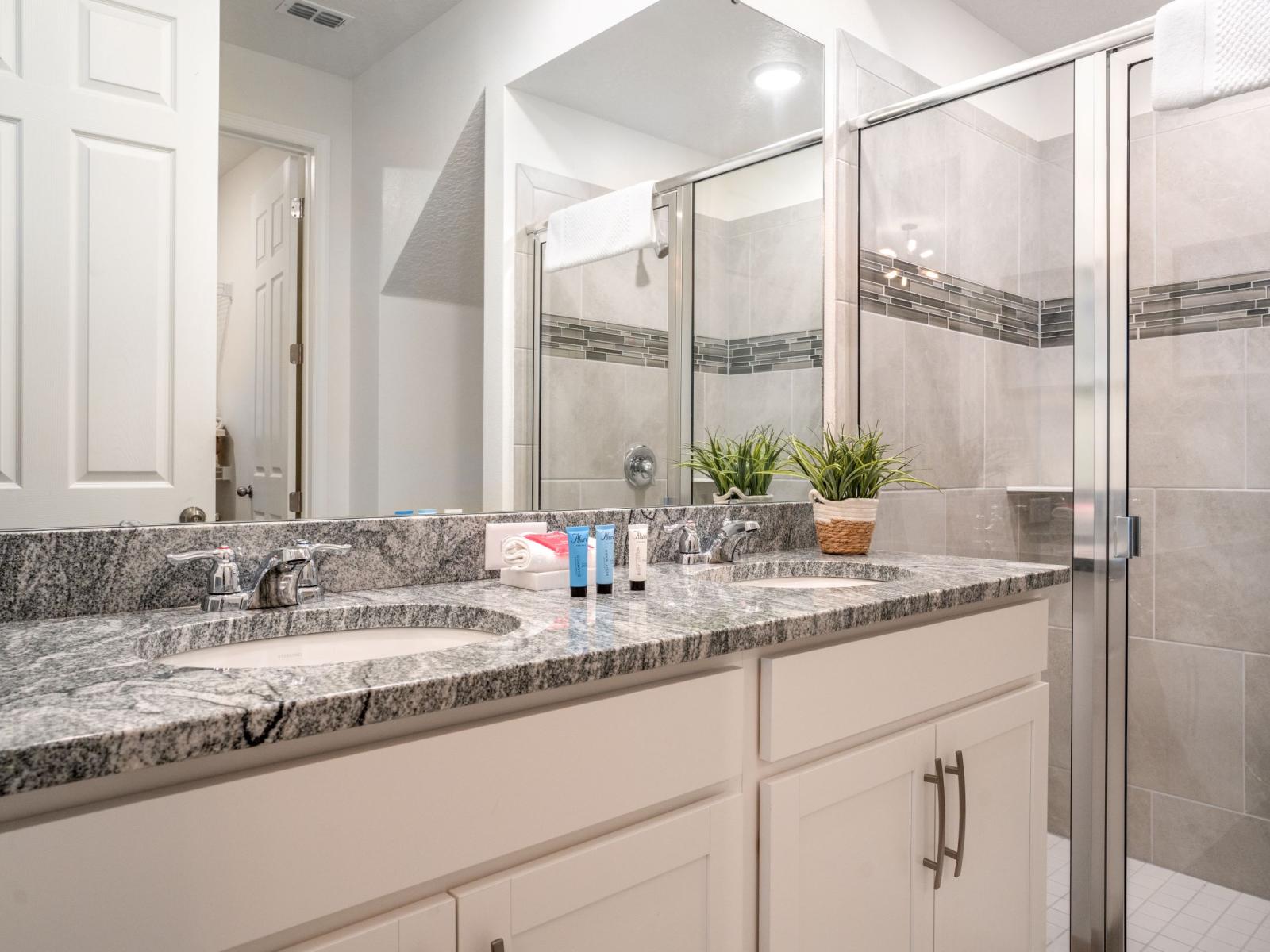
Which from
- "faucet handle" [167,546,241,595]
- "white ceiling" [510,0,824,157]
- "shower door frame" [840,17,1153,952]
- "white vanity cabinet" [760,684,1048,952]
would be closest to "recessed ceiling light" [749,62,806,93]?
"white ceiling" [510,0,824,157]

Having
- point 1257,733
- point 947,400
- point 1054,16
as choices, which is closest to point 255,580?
point 947,400

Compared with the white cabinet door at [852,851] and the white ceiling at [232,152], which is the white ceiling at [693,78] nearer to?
the white ceiling at [232,152]

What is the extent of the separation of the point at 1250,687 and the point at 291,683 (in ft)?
6.31

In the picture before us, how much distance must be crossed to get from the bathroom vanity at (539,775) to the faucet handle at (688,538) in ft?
0.66

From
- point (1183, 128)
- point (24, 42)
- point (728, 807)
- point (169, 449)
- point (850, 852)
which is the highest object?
point (1183, 128)

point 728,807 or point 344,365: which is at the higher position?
point 344,365

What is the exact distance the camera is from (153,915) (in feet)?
1.94

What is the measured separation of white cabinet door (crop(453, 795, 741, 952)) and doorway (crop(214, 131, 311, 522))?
643mm

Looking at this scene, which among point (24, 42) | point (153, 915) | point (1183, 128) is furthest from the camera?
point (1183, 128)

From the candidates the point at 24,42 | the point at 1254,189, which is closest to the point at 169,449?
the point at 24,42

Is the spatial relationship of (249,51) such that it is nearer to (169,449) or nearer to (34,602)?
(169,449)

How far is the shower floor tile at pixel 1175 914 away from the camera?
179 centimetres

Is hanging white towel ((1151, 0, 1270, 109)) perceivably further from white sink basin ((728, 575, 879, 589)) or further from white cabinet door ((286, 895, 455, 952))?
white cabinet door ((286, 895, 455, 952))

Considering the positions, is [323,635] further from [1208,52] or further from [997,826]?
[1208,52]
